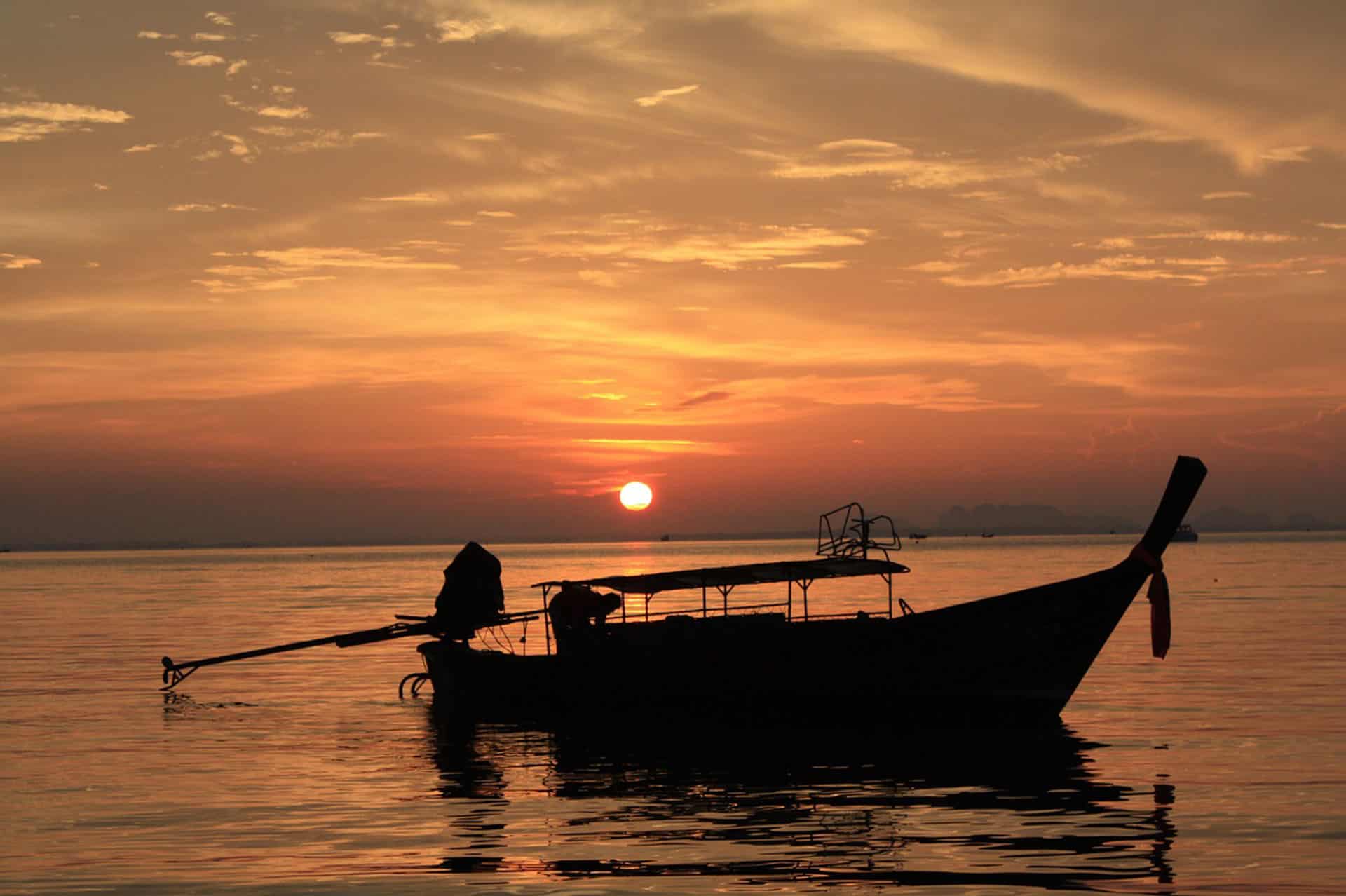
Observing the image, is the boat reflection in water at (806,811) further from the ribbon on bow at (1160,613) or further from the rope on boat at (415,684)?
the rope on boat at (415,684)

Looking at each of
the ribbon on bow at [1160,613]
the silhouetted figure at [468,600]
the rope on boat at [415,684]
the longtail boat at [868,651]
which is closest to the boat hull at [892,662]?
the longtail boat at [868,651]

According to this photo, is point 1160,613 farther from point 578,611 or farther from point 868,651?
point 578,611

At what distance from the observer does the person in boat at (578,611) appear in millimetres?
39656

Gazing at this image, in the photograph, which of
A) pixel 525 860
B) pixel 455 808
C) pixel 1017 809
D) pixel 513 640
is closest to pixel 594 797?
pixel 455 808

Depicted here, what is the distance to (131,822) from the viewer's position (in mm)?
25156

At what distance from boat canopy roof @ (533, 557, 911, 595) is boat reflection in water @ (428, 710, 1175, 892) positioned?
4.09 m

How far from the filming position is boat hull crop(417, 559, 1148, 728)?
34844 millimetres

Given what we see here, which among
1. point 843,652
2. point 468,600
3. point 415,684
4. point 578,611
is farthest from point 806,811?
point 415,684

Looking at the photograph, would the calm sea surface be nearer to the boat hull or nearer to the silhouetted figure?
the boat hull

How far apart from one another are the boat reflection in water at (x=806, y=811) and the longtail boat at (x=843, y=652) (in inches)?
39.7

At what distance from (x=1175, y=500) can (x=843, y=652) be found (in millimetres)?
8941

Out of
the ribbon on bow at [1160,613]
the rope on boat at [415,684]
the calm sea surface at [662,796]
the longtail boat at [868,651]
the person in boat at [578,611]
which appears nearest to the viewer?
the calm sea surface at [662,796]

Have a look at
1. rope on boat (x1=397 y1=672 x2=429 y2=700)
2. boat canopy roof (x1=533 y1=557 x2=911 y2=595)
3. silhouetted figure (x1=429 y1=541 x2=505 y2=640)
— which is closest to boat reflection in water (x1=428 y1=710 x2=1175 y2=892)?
boat canopy roof (x1=533 y1=557 x2=911 y2=595)

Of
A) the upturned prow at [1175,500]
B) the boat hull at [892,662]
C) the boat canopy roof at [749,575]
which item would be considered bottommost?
the boat hull at [892,662]
